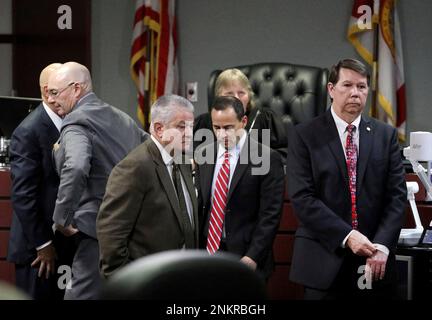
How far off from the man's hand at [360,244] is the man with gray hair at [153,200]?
2.02 feet

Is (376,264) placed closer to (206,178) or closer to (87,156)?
(206,178)

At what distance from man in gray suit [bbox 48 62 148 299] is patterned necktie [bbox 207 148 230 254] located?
41cm

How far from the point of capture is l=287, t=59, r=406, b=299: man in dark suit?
3.21 meters

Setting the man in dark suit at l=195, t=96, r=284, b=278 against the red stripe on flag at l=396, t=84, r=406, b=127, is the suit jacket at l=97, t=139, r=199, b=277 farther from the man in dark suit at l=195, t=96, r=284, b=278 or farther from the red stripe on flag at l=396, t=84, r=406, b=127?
the red stripe on flag at l=396, t=84, r=406, b=127

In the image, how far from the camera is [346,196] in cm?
325

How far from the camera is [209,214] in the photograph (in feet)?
11.4

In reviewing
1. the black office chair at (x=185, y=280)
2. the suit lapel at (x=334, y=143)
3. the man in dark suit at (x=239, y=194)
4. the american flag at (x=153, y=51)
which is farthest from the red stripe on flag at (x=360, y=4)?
the black office chair at (x=185, y=280)

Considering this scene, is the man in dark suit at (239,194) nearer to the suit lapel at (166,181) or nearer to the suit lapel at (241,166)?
the suit lapel at (241,166)

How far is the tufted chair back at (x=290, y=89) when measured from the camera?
209 inches

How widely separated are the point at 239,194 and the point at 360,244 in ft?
1.97

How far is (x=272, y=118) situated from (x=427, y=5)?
2.88m

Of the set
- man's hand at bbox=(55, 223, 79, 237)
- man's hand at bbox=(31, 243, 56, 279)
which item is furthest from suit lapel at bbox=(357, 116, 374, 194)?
man's hand at bbox=(31, 243, 56, 279)
